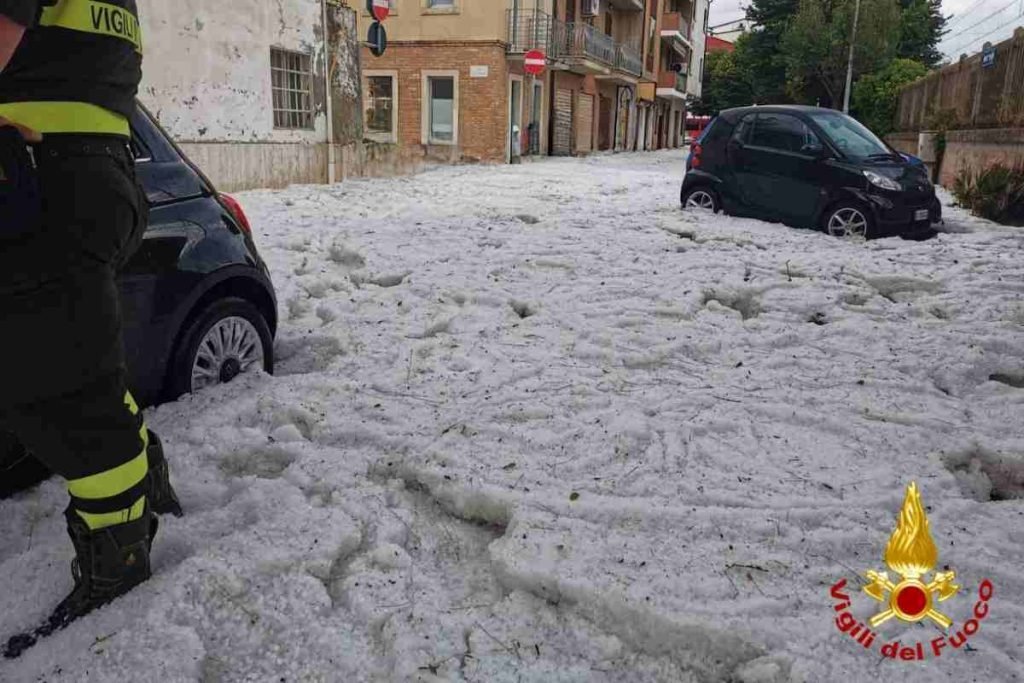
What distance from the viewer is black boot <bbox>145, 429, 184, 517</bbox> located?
2512mm

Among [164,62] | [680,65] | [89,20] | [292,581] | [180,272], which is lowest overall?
[292,581]

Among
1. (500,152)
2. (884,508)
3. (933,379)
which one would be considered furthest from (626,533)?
(500,152)

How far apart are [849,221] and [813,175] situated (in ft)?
2.24

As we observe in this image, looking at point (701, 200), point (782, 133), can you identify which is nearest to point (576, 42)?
point (701, 200)

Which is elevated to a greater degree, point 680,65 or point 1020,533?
point 680,65

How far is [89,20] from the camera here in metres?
1.93

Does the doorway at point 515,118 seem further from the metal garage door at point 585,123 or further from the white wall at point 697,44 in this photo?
the white wall at point 697,44

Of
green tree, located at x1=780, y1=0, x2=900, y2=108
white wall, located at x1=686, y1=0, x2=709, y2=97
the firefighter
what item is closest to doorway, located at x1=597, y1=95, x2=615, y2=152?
green tree, located at x1=780, y1=0, x2=900, y2=108

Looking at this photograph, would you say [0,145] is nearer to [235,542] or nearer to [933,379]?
[235,542]

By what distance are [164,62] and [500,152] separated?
1420 cm

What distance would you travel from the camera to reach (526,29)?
24031mm

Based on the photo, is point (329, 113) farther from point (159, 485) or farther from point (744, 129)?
point (159, 485)

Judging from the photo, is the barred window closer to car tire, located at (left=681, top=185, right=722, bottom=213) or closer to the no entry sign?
the no entry sign

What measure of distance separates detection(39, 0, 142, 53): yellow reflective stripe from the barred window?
A: 11.4m
